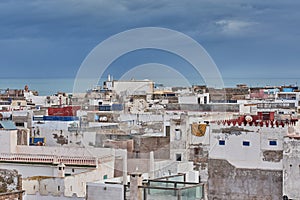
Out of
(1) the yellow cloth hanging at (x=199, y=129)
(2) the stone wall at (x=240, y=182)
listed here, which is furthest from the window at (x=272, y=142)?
(1) the yellow cloth hanging at (x=199, y=129)

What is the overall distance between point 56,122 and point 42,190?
11444 mm

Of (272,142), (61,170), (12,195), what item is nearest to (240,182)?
(272,142)

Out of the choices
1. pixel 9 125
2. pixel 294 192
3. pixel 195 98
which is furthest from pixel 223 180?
pixel 195 98

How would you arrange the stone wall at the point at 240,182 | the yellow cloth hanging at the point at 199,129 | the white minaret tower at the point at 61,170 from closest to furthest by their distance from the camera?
the white minaret tower at the point at 61,170 → the stone wall at the point at 240,182 → the yellow cloth hanging at the point at 199,129

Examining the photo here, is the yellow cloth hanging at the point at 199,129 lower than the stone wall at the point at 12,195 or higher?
higher

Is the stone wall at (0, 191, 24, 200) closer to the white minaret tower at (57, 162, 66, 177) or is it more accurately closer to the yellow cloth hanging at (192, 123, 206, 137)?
the white minaret tower at (57, 162, 66, 177)

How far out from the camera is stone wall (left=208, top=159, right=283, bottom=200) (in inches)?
703

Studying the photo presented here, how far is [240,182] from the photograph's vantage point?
1861cm

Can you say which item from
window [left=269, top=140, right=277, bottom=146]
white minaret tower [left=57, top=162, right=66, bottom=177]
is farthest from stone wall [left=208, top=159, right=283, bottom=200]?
white minaret tower [left=57, top=162, right=66, bottom=177]

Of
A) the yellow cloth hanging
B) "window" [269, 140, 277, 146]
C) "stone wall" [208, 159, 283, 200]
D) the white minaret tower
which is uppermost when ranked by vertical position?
the yellow cloth hanging

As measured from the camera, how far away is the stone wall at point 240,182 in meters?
17.9

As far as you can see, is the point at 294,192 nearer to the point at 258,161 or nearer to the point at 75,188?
the point at 258,161

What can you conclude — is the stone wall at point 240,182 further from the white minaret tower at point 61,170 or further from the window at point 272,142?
the white minaret tower at point 61,170

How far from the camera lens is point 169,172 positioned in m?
18.3
